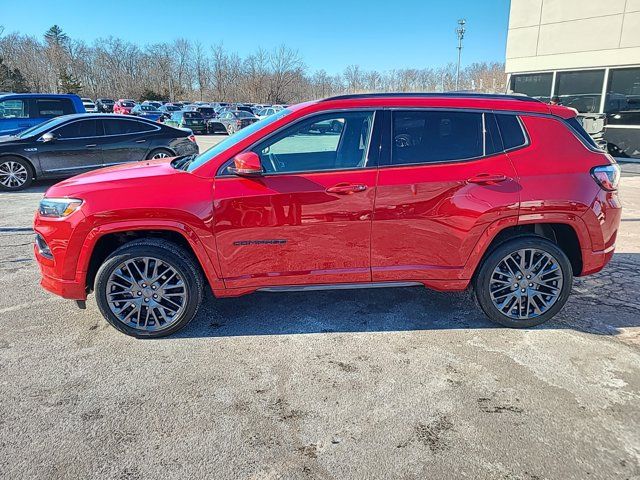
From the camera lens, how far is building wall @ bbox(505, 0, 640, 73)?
13195 mm

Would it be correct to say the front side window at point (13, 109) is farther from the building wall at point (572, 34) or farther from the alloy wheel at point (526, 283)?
the building wall at point (572, 34)

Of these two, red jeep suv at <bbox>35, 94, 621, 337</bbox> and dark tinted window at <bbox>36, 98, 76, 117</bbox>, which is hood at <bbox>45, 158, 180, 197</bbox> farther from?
dark tinted window at <bbox>36, 98, 76, 117</bbox>

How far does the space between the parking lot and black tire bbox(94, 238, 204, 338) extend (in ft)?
0.37

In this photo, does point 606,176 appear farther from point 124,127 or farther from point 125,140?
point 124,127

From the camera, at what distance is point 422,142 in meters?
3.49

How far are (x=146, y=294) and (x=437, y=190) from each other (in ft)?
7.97

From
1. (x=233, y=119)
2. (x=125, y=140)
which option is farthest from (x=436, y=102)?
(x=233, y=119)

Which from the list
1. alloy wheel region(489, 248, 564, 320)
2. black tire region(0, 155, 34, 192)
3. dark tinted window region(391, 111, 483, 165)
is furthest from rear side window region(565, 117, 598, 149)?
black tire region(0, 155, 34, 192)

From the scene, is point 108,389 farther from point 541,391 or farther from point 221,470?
point 541,391

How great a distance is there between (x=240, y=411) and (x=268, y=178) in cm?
164

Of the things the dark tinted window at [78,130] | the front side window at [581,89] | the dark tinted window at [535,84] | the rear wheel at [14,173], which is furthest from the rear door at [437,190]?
the dark tinted window at [535,84]

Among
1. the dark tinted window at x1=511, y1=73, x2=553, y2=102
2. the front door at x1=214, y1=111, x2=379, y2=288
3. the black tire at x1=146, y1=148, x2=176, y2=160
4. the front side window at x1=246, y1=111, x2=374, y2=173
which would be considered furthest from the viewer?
the dark tinted window at x1=511, y1=73, x2=553, y2=102

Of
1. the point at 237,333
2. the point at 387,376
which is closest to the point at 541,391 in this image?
the point at 387,376

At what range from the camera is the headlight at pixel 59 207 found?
335 centimetres
